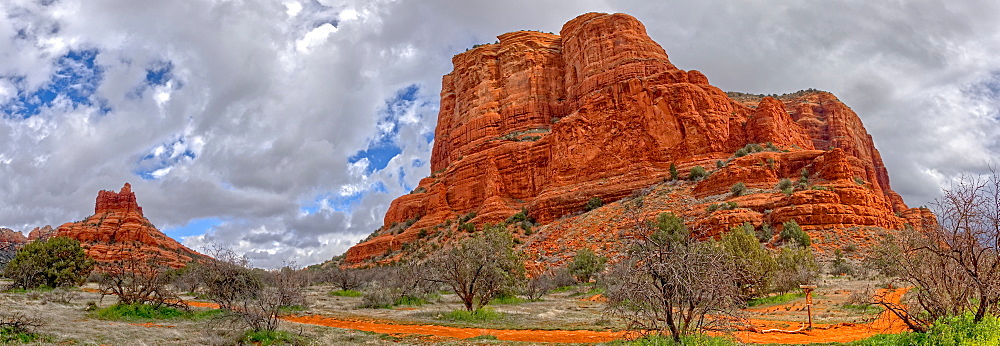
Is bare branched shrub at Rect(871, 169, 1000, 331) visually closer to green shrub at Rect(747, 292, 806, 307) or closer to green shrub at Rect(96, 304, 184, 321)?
green shrub at Rect(747, 292, 806, 307)

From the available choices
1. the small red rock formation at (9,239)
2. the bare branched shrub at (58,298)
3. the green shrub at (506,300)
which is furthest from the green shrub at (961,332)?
the small red rock formation at (9,239)

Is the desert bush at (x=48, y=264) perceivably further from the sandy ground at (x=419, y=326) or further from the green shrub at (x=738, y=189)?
the green shrub at (x=738, y=189)

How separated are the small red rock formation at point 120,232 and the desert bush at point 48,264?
148 ft

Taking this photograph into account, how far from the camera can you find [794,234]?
4309 cm

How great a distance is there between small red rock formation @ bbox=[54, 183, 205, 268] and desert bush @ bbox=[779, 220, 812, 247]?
76.7 metres

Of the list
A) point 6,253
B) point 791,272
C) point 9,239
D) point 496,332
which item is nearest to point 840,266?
point 791,272

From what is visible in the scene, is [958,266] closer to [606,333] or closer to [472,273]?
[606,333]

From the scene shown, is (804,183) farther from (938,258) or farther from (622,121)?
(938,258)

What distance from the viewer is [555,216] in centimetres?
6744

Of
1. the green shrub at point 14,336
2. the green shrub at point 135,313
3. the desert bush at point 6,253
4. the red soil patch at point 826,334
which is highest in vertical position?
the desert bush at point 6,253

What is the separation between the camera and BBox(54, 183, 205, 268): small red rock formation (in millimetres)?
81250

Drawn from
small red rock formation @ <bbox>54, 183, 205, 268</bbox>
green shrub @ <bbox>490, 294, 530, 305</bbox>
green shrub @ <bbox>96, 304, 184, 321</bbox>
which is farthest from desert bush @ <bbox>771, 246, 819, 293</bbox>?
small red rock formation @ <bbox>54, 183, 205, 268</bbox>

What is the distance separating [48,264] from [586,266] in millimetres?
37623

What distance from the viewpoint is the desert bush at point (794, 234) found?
4240 centimetres
